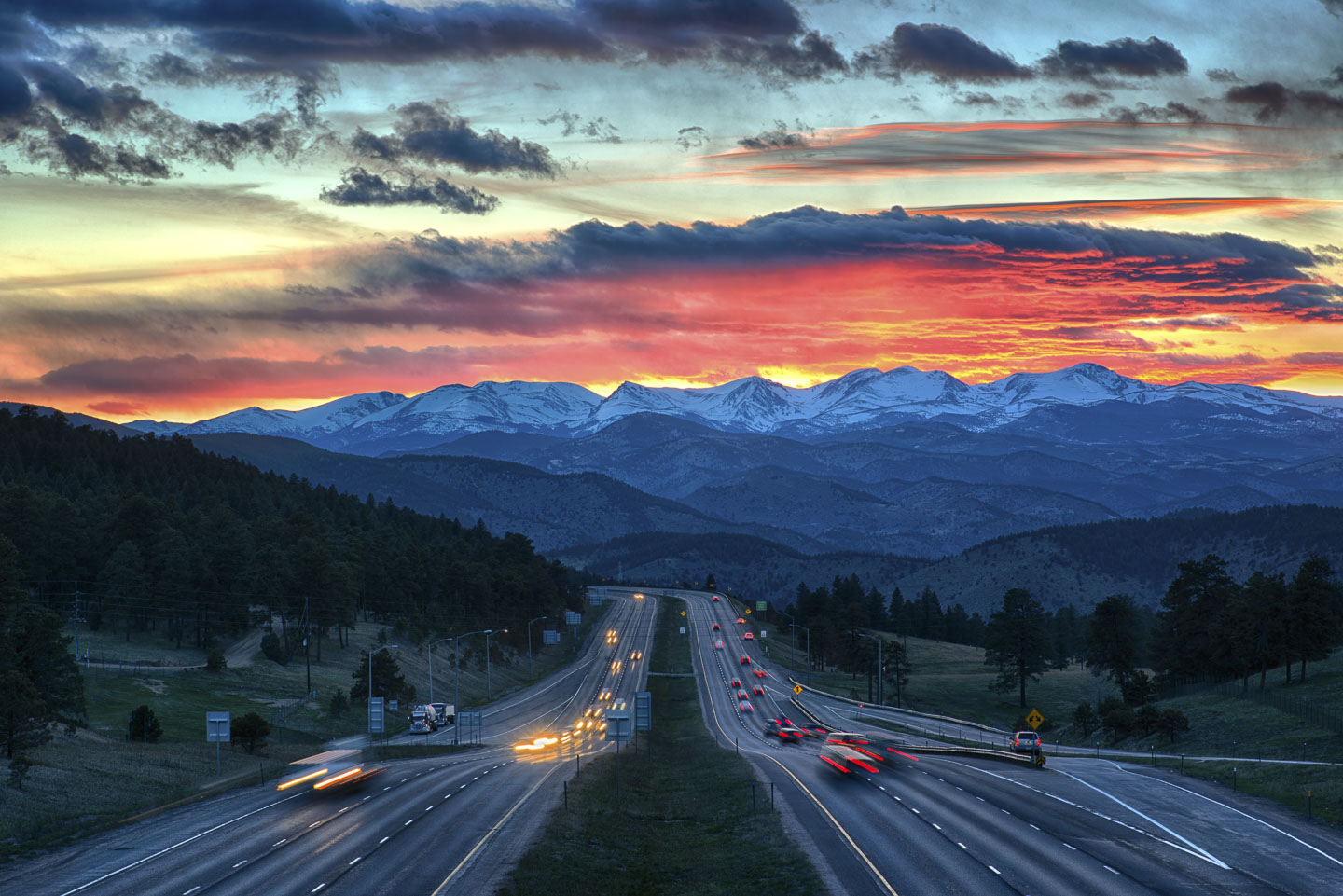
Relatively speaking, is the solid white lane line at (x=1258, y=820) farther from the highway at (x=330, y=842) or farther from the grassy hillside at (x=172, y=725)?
the grassy hillside at (x=172, y=725)

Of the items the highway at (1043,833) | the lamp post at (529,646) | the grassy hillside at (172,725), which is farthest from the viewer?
the lamp post at (529,646)

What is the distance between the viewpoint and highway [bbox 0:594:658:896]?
39.9 m

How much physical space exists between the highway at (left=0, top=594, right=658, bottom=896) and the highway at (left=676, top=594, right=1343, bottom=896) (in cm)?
1393

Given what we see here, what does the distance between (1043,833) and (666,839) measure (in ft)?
56.9

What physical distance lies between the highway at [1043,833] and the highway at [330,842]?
45.7 ft

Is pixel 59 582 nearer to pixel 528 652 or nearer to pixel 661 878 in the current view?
pixel 528 652

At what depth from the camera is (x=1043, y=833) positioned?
158 ft

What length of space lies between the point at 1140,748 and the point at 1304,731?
13.8 m

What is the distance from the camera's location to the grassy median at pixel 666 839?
139 feet

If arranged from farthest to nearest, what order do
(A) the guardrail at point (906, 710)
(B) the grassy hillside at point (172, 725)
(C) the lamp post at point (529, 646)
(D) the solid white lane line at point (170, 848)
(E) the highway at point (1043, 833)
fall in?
(C) the lamp post at point (529, 646)
(A) the guardrail at point (906, 710)
(B) the grassy hillside at point (172, 725)
(E) the highway at point (1043, 833)
(D) the solid white lane line at point (170, 848)

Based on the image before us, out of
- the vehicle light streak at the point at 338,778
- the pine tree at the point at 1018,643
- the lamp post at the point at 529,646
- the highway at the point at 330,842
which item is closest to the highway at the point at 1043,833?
the highway at the point at 330,842

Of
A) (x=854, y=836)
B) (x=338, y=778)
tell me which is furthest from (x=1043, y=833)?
(x=338, y=778)

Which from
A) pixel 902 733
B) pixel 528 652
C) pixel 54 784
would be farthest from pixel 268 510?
pixel 54 784

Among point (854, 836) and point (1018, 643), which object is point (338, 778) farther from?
point (1018, 643)
